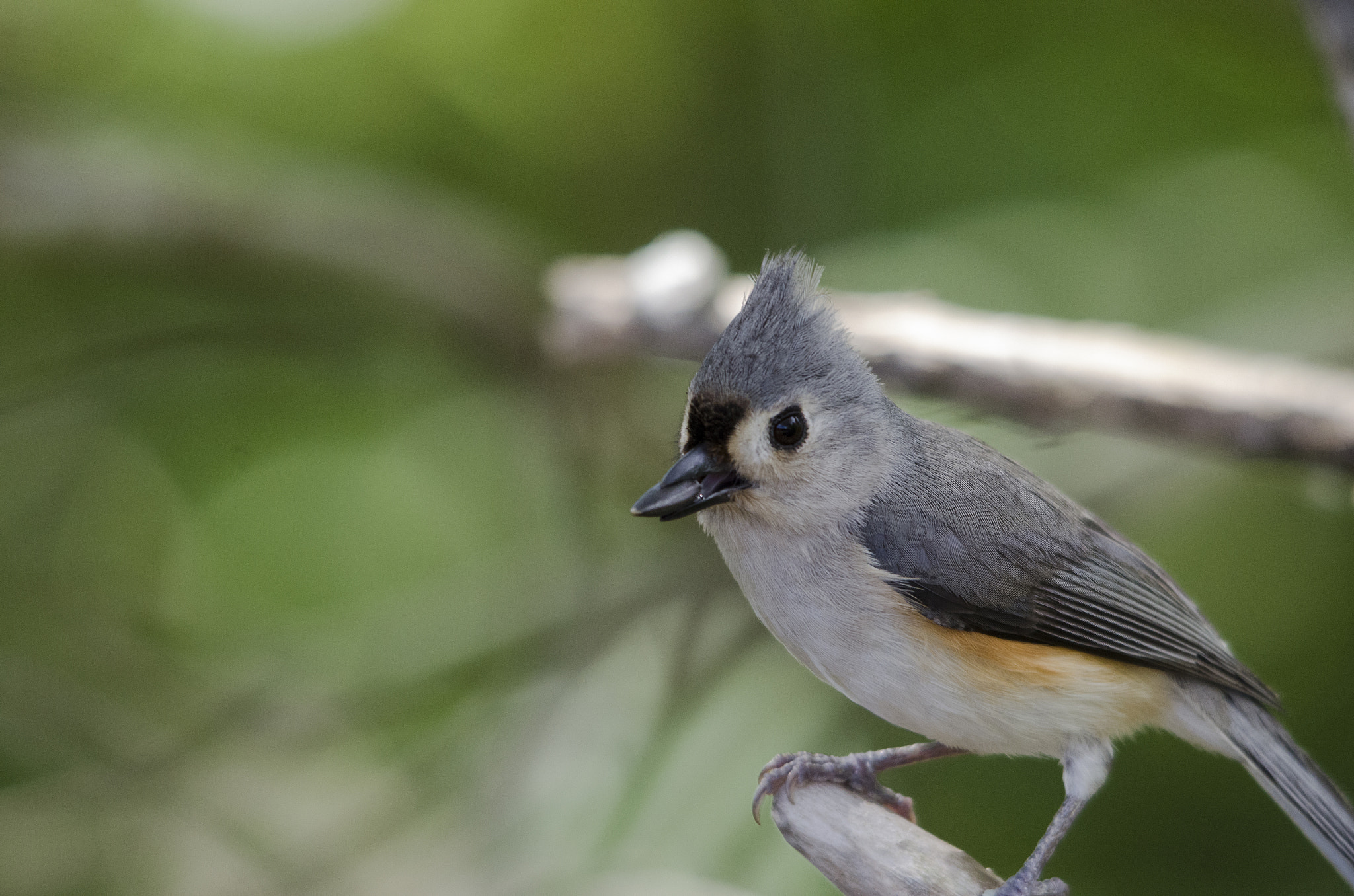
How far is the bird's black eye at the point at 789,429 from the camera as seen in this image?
1.60 m

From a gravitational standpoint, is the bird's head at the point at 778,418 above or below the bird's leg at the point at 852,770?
above

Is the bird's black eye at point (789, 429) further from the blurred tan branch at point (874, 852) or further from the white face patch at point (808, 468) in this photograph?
the blurred tan branch at point (874, 852)

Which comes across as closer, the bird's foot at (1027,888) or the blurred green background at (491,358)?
the bird's foot at (1027,888)

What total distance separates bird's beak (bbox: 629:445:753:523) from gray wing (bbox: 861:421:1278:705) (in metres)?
0.26

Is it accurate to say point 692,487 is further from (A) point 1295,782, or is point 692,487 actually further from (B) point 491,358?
(B) point 491,358

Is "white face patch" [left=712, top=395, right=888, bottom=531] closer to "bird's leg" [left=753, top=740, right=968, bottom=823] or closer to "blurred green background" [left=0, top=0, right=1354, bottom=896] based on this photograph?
"bird's leg" [left=753, top=740, right=968, bottom=823]

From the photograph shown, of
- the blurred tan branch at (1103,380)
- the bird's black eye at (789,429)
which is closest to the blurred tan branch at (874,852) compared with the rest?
the bird's black eye at (789,429)

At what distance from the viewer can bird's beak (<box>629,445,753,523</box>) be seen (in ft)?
4.92

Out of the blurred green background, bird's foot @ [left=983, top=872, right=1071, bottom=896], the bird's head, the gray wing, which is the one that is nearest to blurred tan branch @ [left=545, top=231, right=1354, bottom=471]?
the blurred green background

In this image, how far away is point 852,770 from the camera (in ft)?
6.17

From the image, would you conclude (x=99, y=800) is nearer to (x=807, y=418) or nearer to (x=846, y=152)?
(x=807, y=418)

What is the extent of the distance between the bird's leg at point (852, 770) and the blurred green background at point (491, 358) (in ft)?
3.73

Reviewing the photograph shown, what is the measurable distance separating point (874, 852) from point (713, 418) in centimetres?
65

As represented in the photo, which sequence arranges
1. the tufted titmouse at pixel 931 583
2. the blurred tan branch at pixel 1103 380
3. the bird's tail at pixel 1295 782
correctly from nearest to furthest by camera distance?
the tufted titmouse at pixel 931 583 < the bird's tail at pixel 1295 782 < the blurred tan branch at pixel 1103 380
